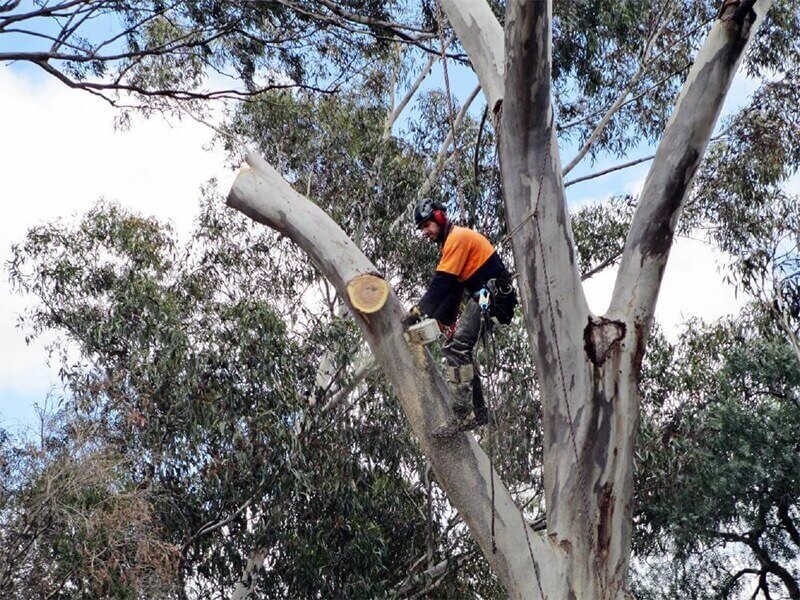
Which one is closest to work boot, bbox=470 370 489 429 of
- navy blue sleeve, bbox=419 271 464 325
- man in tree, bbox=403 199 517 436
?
man in tree, bbox=403 199 517 436

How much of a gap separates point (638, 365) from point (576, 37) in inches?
270

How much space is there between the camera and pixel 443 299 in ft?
16.6

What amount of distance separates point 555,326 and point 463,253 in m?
0.52

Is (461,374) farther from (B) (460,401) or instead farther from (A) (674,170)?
(A) (674,170)

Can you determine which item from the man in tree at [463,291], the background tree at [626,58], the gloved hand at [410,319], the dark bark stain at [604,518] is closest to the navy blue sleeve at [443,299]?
the man in tree at [463,291]

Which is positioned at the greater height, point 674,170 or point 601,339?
point 674,170

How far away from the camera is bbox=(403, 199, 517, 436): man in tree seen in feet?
16.5

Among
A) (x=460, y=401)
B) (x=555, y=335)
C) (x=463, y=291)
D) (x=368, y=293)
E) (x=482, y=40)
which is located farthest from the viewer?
(x=482, y=40)

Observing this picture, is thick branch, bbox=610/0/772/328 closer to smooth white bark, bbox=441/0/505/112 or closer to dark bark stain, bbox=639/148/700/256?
dark bark stain, bbox=639/148/700/256

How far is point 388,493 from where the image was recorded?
33.2 feet

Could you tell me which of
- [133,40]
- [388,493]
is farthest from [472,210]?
[133,40]

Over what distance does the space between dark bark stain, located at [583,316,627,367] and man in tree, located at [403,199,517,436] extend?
1.48 feet

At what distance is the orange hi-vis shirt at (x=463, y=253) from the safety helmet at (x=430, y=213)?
7 cm

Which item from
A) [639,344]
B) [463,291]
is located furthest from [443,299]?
[639,344]
